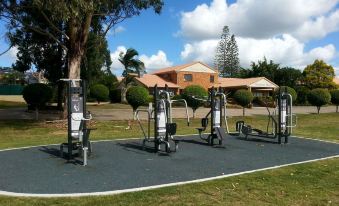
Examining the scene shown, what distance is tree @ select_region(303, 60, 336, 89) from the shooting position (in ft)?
198

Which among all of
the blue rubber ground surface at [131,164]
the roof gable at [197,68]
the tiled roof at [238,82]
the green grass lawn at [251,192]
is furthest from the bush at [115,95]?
the green grass lawn at [251,192]

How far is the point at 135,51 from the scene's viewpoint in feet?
159

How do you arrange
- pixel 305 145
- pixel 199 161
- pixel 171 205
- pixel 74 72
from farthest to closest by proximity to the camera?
pixel 74 72 < pixel 305 145 < pixel 199 161 < pixel 171 205

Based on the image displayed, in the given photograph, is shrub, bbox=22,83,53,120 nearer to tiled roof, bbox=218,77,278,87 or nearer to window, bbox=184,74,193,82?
window, bbox=184,74,193,82

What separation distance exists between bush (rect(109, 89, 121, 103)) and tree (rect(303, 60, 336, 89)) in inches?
1168

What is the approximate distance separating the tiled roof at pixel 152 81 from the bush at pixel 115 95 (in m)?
5.11

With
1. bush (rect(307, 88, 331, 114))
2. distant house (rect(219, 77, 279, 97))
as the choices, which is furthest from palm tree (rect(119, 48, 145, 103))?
bush (rect(307, 88, 331, 114))

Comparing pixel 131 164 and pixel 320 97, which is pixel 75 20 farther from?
pixel 320 97

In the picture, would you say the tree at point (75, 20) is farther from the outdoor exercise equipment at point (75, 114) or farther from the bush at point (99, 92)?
the bush at point (99, 92)

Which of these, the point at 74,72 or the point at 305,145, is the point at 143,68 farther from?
the point at 305,145

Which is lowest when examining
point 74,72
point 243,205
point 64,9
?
point 243,205

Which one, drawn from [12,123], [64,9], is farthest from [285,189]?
[12,123]

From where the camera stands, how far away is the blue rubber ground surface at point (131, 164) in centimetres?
721

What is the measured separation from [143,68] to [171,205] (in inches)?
1778
